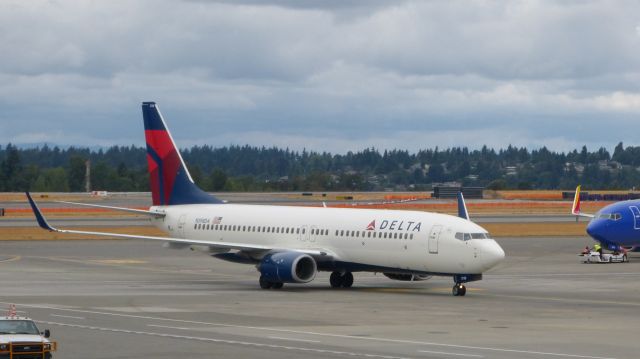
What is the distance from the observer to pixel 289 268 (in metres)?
55.5

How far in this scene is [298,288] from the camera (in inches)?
2282

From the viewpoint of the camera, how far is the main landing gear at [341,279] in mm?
58781

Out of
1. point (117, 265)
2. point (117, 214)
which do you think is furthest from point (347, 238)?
point (117, 214)

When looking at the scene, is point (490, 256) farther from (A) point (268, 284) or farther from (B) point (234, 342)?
(B) point (234, 342)

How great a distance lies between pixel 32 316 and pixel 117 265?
3034 cm

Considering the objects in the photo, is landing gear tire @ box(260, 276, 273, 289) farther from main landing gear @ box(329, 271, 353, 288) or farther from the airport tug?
A: the airport tug

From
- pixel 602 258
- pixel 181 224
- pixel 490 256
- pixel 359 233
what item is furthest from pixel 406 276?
pixel 602 258

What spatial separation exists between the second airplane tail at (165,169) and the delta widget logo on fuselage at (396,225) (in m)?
12.4

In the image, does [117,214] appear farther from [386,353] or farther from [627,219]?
[386,353]

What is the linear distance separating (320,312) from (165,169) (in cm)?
2156

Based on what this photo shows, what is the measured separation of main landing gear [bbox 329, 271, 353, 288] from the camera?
5878 cm

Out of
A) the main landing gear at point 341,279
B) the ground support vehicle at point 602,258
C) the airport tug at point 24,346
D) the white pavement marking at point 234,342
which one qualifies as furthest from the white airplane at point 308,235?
the airport tug at point 24,346

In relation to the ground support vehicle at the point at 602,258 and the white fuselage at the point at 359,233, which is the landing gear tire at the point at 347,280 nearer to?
the white fuselage at the point at 359,233

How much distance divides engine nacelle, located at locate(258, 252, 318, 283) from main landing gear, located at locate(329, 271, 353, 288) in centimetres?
229
